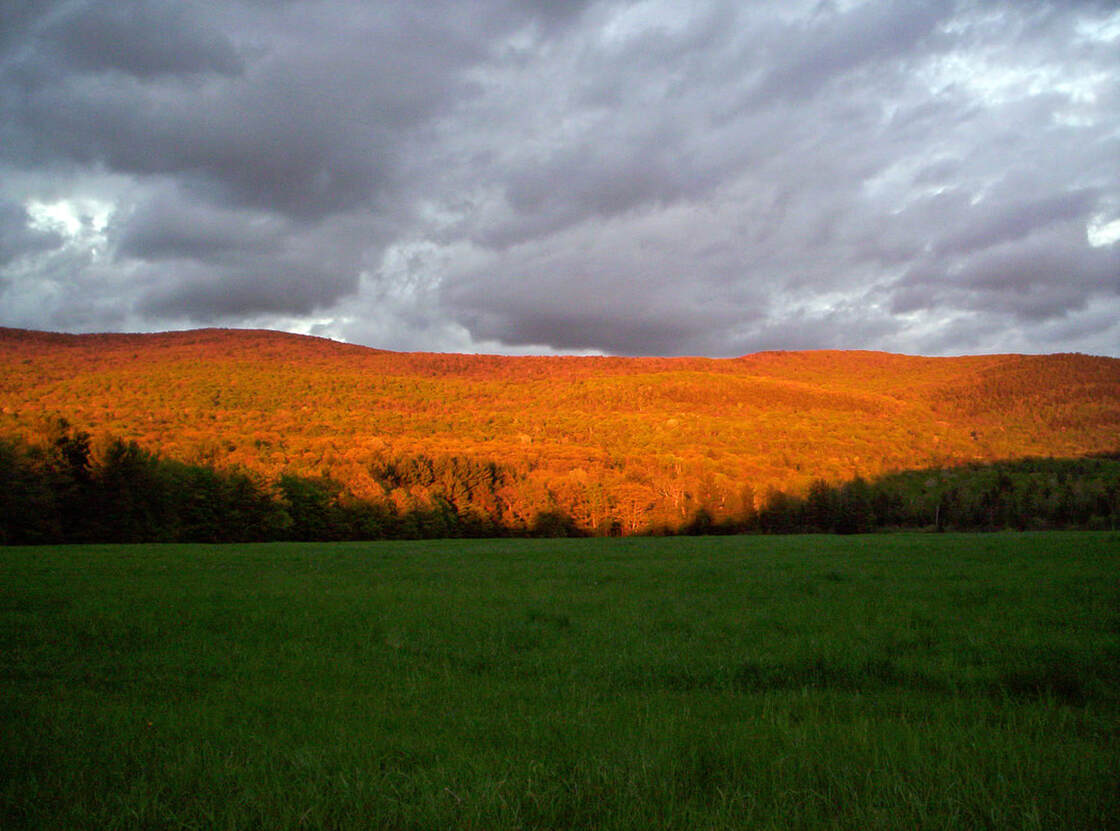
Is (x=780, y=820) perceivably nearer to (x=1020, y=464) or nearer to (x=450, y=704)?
(x=450, y=704)

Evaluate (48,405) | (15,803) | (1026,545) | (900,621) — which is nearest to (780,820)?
(15,803)

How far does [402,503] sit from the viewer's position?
3002 inches

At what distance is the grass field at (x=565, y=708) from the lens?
3572 millimetres

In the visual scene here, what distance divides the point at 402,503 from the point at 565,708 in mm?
73375

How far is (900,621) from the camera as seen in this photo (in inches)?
384

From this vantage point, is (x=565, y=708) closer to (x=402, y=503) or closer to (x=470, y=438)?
(x=402, y=503)

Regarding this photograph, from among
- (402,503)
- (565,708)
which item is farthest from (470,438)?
(565,708)

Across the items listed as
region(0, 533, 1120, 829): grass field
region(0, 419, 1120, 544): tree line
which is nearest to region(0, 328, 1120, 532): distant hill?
region(0, 419, 1120, 544): tree line

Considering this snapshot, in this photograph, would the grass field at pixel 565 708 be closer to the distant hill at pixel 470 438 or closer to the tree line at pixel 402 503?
the tree line at pixel 402 503

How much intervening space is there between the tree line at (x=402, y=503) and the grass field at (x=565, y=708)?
1782 inches

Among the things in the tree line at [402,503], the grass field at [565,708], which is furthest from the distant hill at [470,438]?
the grass field at [565,708]

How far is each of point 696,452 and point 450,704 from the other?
472 ft

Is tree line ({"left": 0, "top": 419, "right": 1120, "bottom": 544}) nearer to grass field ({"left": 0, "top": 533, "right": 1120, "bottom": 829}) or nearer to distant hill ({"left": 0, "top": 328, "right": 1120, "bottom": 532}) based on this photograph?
distant hill ({"left": 0, "top": 328, "right": 1120, "bottom": 532})

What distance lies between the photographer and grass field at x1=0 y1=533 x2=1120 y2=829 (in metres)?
3.57
